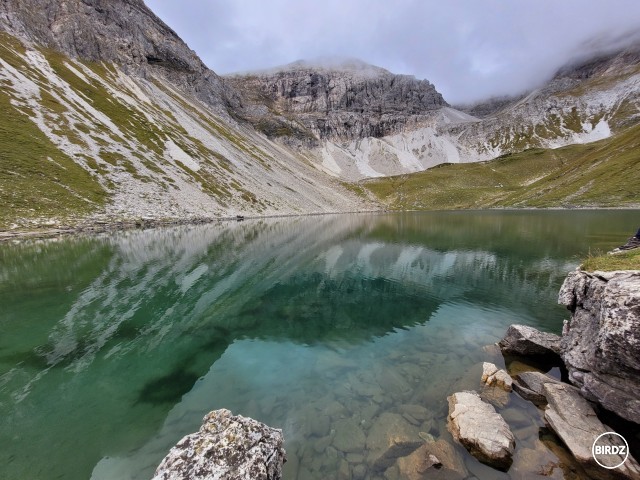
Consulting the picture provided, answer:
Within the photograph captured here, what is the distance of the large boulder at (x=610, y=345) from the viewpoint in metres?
9.65

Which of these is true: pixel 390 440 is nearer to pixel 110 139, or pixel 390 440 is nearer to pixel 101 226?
pixel 101 226

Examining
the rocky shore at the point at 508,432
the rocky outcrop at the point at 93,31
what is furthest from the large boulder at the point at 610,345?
the rocky outcrop at the point at 93,31

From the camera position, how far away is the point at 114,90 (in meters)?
133

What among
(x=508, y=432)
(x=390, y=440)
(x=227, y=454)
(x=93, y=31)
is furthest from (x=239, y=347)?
(x=93, y=31)

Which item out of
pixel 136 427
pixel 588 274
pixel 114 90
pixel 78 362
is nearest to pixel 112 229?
pixel 78 362

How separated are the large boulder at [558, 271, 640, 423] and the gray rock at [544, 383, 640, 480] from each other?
2.00ft

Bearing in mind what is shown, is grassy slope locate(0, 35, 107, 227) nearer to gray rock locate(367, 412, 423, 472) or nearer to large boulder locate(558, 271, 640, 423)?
gray rock locate(367, 412, 423, 472)

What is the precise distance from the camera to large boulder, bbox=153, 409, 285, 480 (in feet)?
23.2

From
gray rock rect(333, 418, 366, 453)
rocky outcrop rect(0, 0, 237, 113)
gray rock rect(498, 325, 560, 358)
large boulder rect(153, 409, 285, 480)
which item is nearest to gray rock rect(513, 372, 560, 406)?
gray rock rect(498, 325, 560, 358)

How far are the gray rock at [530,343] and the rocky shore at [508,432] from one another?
8.71 ft

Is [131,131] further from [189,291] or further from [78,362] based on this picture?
[78,362]

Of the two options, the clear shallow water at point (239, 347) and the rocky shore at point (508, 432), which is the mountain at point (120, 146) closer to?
the clear shallow water at point (239, 347)

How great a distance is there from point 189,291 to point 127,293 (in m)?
5.15

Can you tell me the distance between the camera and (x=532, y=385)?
13.3 meters
